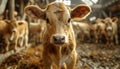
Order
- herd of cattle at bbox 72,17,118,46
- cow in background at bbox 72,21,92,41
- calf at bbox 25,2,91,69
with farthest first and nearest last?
cow in background at bbox 72,21,92,41, herd of cattle at bbox 72,17,118,46, calf at bbox 25,2,91,69

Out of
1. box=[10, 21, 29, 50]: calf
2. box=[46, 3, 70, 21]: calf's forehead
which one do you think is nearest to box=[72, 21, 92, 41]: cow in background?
box=[10, 21, 29, 50]: calf

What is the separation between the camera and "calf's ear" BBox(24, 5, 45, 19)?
482 cm

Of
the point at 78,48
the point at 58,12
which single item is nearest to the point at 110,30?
the point at 78,48

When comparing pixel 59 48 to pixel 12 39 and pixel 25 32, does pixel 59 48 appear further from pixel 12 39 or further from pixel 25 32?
pixel 25 32

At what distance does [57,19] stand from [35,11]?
0.74m

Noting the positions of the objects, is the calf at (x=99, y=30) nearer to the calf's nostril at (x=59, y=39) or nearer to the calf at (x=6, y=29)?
the calf at (x=6, y=29)

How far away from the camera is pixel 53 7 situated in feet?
15.0

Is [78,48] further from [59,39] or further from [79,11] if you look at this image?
[59,39]

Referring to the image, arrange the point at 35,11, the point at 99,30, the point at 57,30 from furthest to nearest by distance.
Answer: the point at 99,30 → the point at 35,11 → the point at 57,30

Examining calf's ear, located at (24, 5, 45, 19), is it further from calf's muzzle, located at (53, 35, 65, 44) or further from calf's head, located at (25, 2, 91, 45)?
calf's muzzle, located at (53, 35, 65, 44)

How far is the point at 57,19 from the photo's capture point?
4.33m

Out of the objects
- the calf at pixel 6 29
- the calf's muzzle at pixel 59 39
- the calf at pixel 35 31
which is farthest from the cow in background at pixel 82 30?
the calf's muzzle at pixel 59 39

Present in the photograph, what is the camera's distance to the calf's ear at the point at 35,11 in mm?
4820

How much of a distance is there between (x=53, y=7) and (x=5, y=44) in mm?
4841
